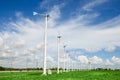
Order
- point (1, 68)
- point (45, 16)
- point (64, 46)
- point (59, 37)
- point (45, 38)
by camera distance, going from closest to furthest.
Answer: point (45, 38) < point (45, 16) < point (59, 37) < point (64, 46) < point (1, 68)

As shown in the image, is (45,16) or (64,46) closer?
(45,16)

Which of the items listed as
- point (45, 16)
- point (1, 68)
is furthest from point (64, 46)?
point (1, 68)

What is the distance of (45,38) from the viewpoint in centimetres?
6062

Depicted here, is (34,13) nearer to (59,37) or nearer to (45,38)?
(45,38)

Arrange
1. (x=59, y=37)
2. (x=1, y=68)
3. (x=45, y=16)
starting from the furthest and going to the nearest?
(x=1, y=68), (x=59, y=37), (x=45, y=16)

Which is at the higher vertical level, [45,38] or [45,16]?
[45,16]

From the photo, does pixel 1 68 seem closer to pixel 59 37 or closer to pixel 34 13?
pixel 59 37

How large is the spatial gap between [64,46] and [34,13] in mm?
50895

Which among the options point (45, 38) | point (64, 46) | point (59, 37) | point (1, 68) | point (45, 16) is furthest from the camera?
point (1, 68)

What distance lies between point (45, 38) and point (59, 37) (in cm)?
2993

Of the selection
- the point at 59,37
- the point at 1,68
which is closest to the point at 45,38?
the point at 59,37

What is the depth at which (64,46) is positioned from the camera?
112 metres

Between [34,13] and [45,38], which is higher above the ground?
[34,13]

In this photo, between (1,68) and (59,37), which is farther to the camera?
(1,68)
